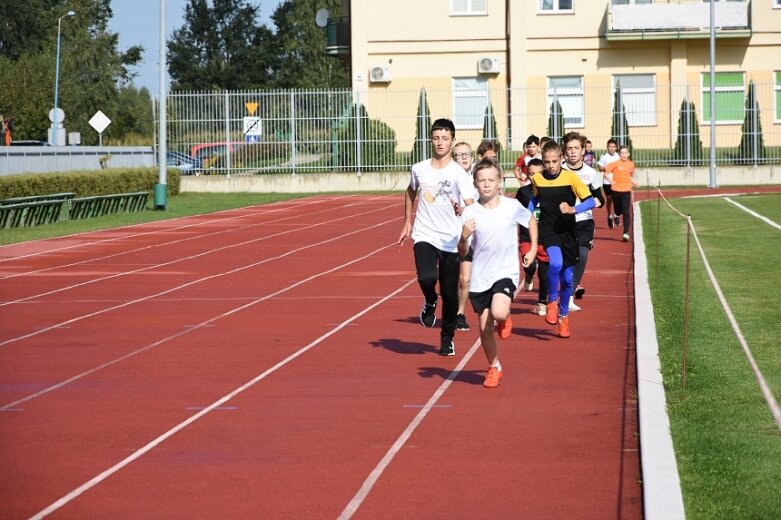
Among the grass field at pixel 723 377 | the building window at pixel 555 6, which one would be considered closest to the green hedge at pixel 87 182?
the grass field at pixel 723 377

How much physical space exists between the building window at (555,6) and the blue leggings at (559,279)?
41.9 meters

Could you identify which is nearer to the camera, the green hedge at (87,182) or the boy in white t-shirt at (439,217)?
the boy in white t-shirt at (439,217)

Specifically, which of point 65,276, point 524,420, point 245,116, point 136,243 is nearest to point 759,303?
point 524,420

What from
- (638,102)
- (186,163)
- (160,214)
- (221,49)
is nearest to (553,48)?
(638,102)

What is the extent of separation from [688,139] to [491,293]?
121ft

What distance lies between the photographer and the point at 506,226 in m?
10.8

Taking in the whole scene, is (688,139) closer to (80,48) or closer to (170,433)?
(170,433)

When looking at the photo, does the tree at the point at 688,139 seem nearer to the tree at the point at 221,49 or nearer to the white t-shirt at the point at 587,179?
the white t-shirt at the point at 587,179

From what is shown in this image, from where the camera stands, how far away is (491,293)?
34.9ft

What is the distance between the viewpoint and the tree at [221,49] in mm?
118125

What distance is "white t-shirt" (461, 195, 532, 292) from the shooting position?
35.1 ft

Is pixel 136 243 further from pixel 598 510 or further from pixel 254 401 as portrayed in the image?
Answer: pixel 598 510

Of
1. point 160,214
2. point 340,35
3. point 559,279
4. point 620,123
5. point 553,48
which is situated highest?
point 340,35

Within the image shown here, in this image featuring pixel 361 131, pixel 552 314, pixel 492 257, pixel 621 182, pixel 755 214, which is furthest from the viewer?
pixel 361 131
